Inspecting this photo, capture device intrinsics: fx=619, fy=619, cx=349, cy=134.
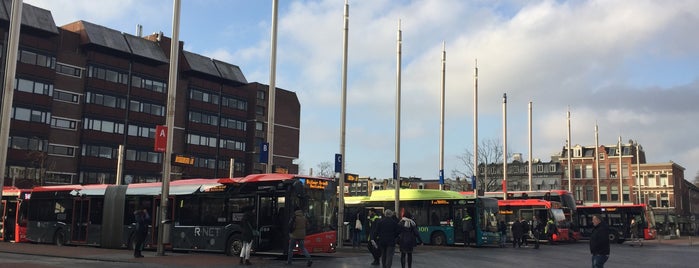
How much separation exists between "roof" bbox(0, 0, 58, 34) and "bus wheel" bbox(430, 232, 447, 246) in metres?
51.6

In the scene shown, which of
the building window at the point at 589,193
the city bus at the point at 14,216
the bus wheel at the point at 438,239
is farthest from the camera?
the building window at the point at 589,193

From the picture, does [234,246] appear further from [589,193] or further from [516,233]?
[589,193]

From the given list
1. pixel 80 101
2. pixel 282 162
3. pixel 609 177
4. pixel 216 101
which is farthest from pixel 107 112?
pixel 609 177

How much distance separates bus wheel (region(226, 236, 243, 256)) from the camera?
2100 cm

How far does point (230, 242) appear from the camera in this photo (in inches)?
848

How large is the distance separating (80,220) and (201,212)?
7455 millimetres

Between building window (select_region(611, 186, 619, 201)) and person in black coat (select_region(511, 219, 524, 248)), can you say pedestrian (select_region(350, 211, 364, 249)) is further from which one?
building window (select_region(611, 186, 619, 201))

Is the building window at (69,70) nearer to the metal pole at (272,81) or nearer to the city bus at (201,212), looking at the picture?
the city bus at (201,212)

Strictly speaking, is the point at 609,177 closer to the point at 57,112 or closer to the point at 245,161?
the point at 245,161

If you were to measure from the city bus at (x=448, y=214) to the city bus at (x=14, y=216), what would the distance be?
55.8 ft

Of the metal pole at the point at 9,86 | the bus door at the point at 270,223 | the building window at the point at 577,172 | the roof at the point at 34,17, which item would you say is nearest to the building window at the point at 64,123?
the roof at the point at 34,17

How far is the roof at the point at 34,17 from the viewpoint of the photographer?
63531mm

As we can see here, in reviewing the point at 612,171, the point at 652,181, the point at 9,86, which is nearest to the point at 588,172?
the point at 612,171

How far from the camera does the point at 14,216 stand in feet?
102
